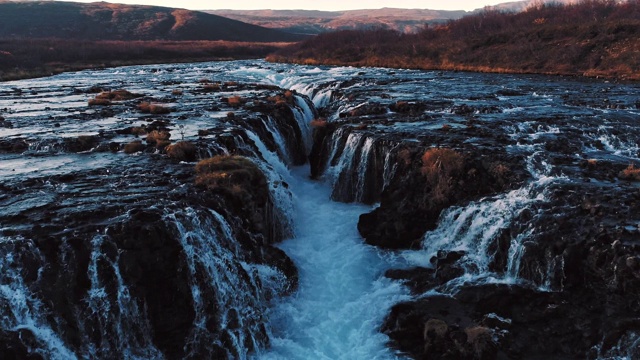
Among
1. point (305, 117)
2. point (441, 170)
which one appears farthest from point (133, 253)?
point (305, 117)

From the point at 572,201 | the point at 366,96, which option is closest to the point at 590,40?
the point at 366,96

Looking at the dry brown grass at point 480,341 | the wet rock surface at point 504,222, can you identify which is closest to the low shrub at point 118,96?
the wet rock surface at point 504,222

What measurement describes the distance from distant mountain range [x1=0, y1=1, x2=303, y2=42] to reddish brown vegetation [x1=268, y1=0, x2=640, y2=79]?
9074 centimetres

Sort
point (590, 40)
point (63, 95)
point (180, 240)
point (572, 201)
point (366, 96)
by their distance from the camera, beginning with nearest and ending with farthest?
point (180, 240) → point (572, 201) → point (366, 96) → point (63, 95) → point (590, 40)

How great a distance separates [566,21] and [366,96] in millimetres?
47430

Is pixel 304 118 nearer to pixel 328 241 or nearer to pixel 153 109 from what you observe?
pixel 153 109

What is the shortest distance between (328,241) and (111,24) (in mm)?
182474

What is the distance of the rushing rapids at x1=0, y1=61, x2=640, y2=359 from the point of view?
12.6m

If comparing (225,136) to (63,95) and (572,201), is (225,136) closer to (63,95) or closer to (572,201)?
(572,201)

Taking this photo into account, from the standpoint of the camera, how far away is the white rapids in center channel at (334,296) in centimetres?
1464

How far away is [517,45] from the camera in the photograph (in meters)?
64.4

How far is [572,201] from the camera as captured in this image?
16.4 m

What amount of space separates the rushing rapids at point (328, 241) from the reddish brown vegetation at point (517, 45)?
30.9 metres

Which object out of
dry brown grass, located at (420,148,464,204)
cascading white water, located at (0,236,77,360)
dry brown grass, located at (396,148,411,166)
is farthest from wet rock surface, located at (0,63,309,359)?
dry brown grass, located at (420,148,464,204)
